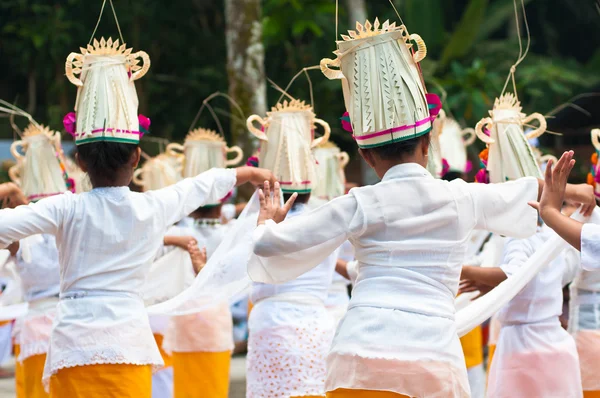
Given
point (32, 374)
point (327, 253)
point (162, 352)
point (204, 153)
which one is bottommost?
point (162, 352)

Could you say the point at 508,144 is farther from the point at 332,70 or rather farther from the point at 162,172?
the point at 162,172

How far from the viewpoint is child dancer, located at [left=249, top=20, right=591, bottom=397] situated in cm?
302

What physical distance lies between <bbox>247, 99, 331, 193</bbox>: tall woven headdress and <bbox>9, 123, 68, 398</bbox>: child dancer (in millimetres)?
1415

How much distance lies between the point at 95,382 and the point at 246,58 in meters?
6.11

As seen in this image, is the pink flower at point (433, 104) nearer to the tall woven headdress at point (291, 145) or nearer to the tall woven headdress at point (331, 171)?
the tall woven headdress at point (291, 145)

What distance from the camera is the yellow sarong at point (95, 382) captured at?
12.0 ft

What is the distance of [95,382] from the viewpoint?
3.66 meters

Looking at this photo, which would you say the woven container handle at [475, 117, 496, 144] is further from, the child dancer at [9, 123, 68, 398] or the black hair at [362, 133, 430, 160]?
the child dancer at [9, 123, 68, 398]

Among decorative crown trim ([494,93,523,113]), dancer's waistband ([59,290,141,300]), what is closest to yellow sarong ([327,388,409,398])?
dancer's waistband ([59,290,141,300])

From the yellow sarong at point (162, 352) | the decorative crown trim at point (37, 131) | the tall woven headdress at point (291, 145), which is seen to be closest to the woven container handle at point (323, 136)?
the tall woven headdress at point (291, 145)

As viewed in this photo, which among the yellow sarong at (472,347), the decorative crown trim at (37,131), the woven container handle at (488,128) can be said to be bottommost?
the yellow sarong at (472,347)

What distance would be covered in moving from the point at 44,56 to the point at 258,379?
10.2 metres

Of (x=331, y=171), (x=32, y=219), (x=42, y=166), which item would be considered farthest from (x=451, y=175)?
(x=32, y=219)

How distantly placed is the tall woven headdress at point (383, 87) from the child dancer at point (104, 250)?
952mm
